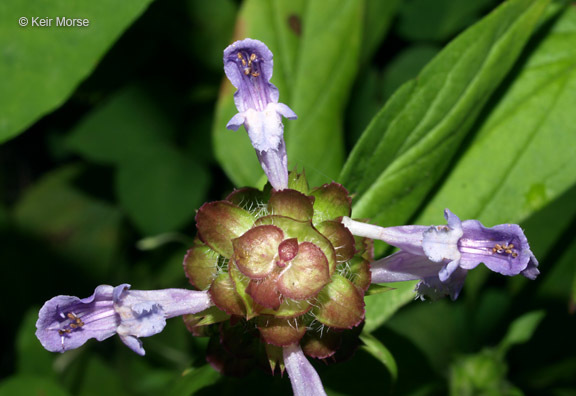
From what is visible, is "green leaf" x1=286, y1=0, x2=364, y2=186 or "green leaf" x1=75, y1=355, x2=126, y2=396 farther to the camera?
"green leaf" x1=75, y1=355, x2=126, y2=396

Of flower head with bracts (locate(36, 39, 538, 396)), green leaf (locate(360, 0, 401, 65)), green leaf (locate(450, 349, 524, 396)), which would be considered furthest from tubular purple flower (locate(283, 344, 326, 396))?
green leaf (locate(360, 0, 401, 65))

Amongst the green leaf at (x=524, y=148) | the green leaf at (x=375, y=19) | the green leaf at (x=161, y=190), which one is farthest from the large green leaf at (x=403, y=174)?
the green leaf at (x=161, y=190)

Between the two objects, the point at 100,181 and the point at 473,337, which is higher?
the point at 100,181

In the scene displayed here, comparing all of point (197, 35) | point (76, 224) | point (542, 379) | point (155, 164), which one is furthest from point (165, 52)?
point (542, 379)

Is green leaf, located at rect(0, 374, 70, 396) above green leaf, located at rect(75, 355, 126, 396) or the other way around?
above

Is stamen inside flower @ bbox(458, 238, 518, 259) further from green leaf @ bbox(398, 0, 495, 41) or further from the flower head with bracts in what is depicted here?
green leaf @ bbox(398, 0, 495, 41)

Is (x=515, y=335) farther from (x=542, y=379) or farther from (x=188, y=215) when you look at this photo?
(x=188, y=215)
